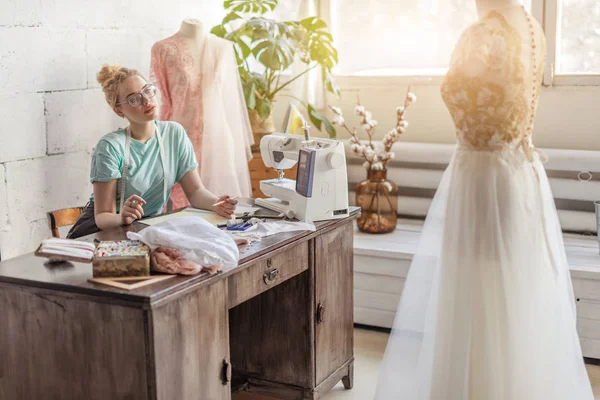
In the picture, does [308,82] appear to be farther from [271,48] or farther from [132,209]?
[132,209]

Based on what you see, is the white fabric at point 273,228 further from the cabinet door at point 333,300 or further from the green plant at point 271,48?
the green plant at point 271,48

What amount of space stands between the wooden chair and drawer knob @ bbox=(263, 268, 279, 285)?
99 cm

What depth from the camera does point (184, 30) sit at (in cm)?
390

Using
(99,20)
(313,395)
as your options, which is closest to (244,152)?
(99,20)

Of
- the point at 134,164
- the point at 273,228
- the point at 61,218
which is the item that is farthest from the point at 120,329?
the point at 61,218

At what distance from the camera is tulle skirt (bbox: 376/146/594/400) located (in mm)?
2533

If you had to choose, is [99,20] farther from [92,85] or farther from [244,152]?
[244,152]

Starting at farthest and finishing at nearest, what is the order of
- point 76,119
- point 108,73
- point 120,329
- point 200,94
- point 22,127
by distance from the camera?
point 200,94 < point 76,119 < point 22,127 < point 108,73 < point 120,329

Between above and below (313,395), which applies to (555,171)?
above

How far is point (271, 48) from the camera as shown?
161 inches

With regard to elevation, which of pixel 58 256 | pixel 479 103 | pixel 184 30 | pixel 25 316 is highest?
pixel 184 30

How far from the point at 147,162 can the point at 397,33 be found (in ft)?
6.96

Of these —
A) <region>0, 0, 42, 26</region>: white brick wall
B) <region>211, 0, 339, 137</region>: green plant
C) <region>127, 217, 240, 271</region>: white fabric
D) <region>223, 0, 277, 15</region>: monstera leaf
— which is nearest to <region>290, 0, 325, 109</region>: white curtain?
<region>211, 0, 339, 137</region>: green plant

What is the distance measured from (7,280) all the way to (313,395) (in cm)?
135
